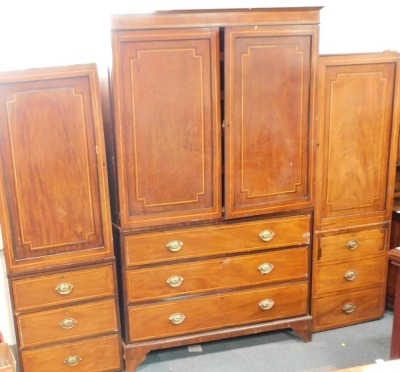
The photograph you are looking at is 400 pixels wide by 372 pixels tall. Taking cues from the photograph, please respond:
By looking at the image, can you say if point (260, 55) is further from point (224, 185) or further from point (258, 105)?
point (224, 185)

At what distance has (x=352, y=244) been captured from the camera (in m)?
2.76

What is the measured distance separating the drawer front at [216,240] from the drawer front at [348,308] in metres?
0.43

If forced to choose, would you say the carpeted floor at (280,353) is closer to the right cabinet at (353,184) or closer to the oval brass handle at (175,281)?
the right cabinet at (353,184)

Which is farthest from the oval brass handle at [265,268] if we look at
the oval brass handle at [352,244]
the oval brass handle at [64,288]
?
the oval brass handle at [64,288]

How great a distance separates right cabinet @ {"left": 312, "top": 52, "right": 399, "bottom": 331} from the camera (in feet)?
8.32

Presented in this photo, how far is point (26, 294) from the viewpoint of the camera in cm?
224

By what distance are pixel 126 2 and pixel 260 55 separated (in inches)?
33.0

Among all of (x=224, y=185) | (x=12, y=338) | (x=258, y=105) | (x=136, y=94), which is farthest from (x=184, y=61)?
(x=12, y=338)

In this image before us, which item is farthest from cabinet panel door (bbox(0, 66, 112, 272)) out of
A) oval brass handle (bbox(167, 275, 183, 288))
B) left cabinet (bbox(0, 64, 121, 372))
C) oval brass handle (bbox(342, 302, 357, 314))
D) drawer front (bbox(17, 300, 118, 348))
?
oval brass handle (bbox(342, 302, 357, 314))

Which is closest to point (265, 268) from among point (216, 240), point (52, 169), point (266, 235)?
point (266, 235)

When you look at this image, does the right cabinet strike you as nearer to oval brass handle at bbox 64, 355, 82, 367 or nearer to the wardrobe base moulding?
the wardrobe base moulding

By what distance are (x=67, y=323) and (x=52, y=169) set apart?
0.72m

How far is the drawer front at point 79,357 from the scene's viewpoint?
7.56 feet

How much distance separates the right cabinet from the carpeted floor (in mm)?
128
